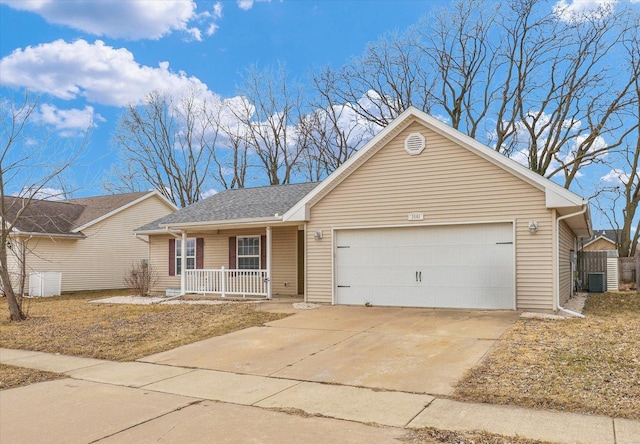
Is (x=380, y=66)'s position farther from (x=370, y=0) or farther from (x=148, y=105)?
(x=148, y=105)

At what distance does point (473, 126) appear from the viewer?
29.8 metres

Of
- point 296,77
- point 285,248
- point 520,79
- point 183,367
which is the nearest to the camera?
point 183,367

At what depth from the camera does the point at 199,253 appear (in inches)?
741

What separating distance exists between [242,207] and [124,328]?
7.46m

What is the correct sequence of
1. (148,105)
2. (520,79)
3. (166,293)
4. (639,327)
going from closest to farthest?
(639,327), (166,293), (520,79), (148,105)

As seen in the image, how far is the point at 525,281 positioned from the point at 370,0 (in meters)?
15.1

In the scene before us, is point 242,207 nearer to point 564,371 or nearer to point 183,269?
point 183,269

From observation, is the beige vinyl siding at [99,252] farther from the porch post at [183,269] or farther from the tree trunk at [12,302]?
the tree trunk at [12,302]

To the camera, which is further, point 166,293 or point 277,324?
point 166,293

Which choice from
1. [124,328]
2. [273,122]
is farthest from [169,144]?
[124,328]

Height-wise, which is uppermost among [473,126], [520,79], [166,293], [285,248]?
[520,79]

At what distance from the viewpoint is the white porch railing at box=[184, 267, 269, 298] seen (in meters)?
16.1

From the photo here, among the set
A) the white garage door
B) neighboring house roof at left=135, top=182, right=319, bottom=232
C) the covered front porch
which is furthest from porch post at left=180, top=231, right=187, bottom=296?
the white garage door

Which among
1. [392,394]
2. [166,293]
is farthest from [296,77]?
[392,394]
